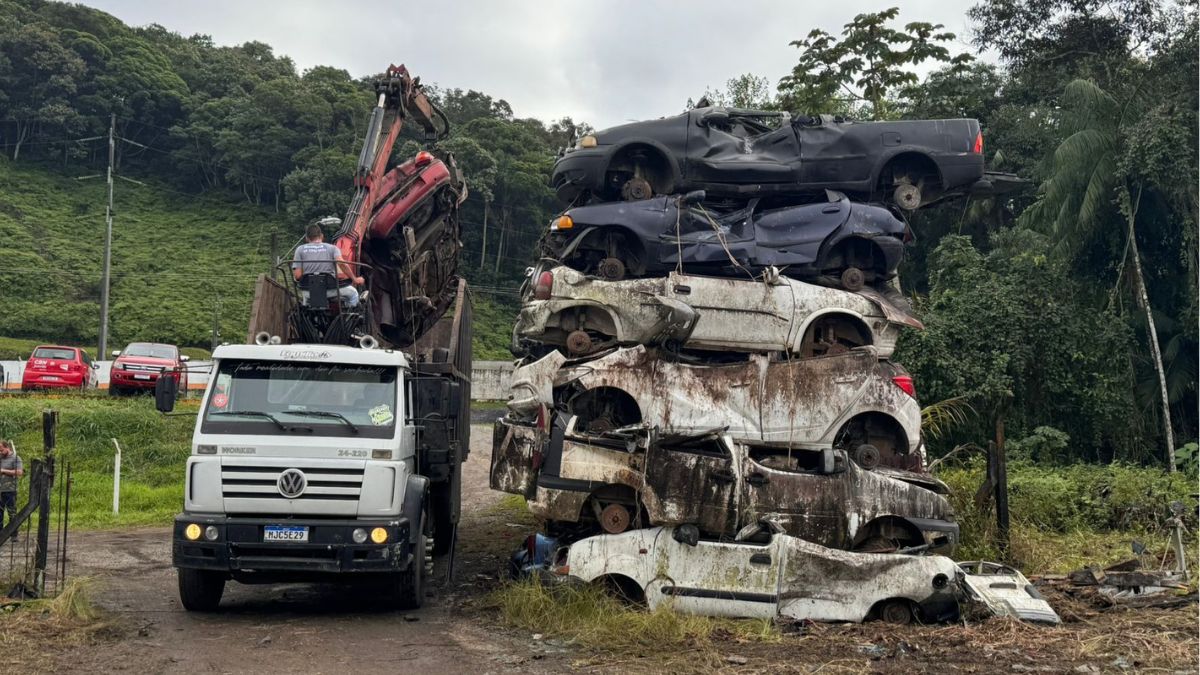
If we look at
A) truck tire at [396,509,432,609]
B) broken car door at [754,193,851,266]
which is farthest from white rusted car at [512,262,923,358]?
truck tire at [396,509,432,609]

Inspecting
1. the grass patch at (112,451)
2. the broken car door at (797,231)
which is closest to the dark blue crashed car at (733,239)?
the broken car door at (797,231)

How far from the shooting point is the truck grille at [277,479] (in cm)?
745

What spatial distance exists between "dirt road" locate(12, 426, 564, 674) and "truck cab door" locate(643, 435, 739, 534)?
52.5 inches

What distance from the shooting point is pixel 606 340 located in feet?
29.7

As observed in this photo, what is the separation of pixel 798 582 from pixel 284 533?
3.59 m

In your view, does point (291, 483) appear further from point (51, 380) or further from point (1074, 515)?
point (51, 380)

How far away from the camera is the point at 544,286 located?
9.02 meters

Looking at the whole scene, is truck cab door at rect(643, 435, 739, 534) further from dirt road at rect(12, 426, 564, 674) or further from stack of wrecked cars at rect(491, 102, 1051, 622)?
dirt road at rect(12, 426, 564, 674)

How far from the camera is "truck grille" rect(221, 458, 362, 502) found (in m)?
7.45

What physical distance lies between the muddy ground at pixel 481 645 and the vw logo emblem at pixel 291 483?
0.96m

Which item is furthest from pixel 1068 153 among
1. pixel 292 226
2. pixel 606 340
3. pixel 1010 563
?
pixel 292 226

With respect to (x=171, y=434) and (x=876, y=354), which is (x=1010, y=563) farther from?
(x=171, y=434)

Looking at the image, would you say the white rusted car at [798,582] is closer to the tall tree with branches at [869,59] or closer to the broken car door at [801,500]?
the broken car door at [801,500]

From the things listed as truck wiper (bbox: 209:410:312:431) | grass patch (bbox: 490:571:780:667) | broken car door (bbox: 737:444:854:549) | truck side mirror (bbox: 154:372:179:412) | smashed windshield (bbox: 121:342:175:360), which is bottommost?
grass patch (bbox: 490:571:780:667)
